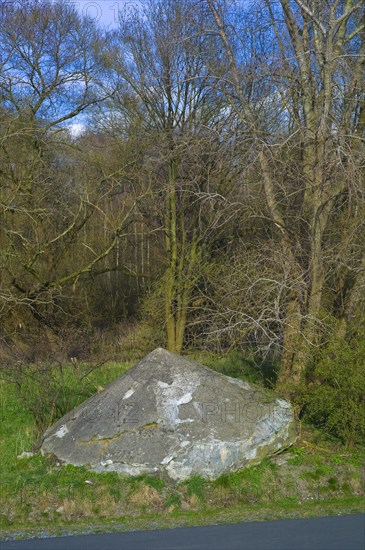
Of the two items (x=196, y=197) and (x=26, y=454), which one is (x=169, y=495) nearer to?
(x=26, y=454)

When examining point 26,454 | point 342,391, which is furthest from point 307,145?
point 26,454

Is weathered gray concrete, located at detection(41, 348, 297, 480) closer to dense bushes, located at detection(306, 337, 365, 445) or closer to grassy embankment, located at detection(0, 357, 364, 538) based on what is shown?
grassy embankment, located at detection(0, 357, 364, 538)

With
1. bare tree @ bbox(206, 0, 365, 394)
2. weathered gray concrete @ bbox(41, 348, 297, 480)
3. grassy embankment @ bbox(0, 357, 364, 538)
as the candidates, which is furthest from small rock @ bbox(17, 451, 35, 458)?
bare tree @ bbox(206, 0, 365, 394)

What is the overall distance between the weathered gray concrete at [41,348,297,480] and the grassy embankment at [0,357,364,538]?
181 mm

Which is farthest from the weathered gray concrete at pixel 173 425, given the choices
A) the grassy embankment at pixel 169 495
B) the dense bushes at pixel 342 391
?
the dense bushes at pixel 342 391

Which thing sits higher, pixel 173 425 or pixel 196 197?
pixel 196 197

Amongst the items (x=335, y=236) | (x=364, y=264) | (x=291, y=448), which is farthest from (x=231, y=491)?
(x=335, y=236)

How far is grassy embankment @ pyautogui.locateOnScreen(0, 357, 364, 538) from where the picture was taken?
7848mm

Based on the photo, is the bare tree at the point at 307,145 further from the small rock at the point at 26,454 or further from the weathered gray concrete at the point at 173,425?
the small rock at the point at 26,454

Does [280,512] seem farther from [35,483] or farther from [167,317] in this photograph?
[167,317]

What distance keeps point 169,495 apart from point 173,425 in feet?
3.04

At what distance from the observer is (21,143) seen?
16.4 m

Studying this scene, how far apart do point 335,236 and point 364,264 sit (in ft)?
3.40

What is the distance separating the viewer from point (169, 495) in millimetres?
8344
